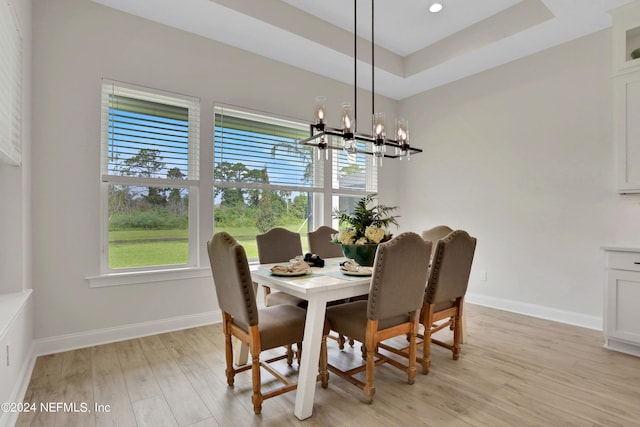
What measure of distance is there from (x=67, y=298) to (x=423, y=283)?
2.84 meters

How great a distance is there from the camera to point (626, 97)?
9.91ft

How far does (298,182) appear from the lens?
14.1ft

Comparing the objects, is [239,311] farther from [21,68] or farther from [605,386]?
[605,386]

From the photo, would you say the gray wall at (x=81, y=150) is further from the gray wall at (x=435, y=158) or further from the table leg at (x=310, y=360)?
the table leg at (x=310, y=360)

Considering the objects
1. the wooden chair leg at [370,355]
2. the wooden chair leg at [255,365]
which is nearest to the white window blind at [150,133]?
the wooden chair leg at [255,365]

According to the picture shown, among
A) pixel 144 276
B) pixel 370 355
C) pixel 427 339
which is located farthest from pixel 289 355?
pixel 144 276

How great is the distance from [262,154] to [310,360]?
2.61 metres

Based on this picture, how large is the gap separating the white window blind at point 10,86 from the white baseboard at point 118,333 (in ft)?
4.77

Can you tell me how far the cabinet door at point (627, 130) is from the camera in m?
2.97

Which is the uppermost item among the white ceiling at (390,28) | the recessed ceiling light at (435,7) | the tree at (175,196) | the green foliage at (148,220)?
the recessed ceiling light at (435,7)

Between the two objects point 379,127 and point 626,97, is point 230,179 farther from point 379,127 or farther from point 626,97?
point 626,97

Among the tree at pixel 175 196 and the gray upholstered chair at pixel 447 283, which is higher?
the tree at pixel 175 196

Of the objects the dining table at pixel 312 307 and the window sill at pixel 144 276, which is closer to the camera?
the dining table at pixel 312 307

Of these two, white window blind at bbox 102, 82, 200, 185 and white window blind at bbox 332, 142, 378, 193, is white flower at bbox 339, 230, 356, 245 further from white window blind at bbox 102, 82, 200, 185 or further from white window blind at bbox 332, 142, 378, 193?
white window blind at bbox 332, 142, 378, 193
